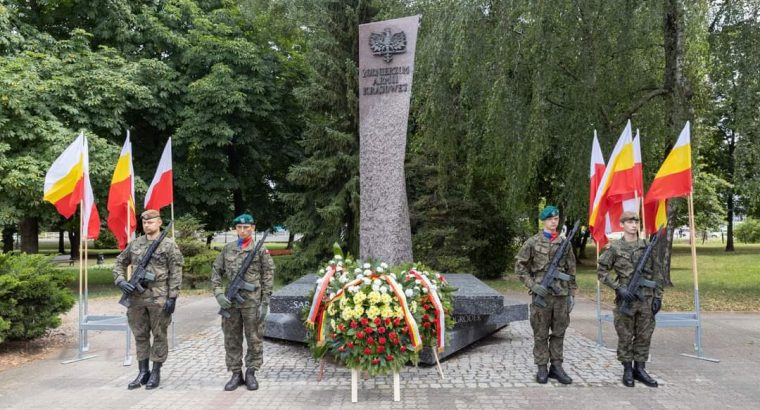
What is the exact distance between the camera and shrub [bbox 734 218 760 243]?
166ft

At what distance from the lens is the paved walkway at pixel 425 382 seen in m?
5.33

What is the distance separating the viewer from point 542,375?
5977mm

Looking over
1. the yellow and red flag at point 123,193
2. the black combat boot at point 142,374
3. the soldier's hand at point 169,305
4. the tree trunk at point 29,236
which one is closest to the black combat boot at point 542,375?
the soldier's hand at point 169,305

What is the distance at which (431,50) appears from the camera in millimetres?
12391

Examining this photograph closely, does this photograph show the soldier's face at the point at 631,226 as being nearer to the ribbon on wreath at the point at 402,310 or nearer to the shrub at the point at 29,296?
the ribbon on wreath at the point at 402,310

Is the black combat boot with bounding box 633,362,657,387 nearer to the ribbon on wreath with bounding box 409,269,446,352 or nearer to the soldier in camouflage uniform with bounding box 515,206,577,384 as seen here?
the soldier in camouflage uniform with bounding box 515,206,577,384

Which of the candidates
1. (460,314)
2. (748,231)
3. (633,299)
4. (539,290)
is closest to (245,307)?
(460,314)

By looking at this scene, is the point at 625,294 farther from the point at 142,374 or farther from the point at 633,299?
the point at 142,374

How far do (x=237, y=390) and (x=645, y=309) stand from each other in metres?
4.38

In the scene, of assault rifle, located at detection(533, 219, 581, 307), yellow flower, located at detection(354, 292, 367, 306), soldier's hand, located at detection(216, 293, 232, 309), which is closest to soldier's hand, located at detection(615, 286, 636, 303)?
assault rifle, located at detection(533, 219, 581, 307)

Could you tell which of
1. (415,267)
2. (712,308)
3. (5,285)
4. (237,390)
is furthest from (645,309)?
(5,285)

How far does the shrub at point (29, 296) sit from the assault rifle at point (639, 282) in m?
7.29

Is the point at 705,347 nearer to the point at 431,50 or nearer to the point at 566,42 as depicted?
the point at 566,42

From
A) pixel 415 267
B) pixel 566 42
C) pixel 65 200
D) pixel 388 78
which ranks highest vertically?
pixel 566 42
